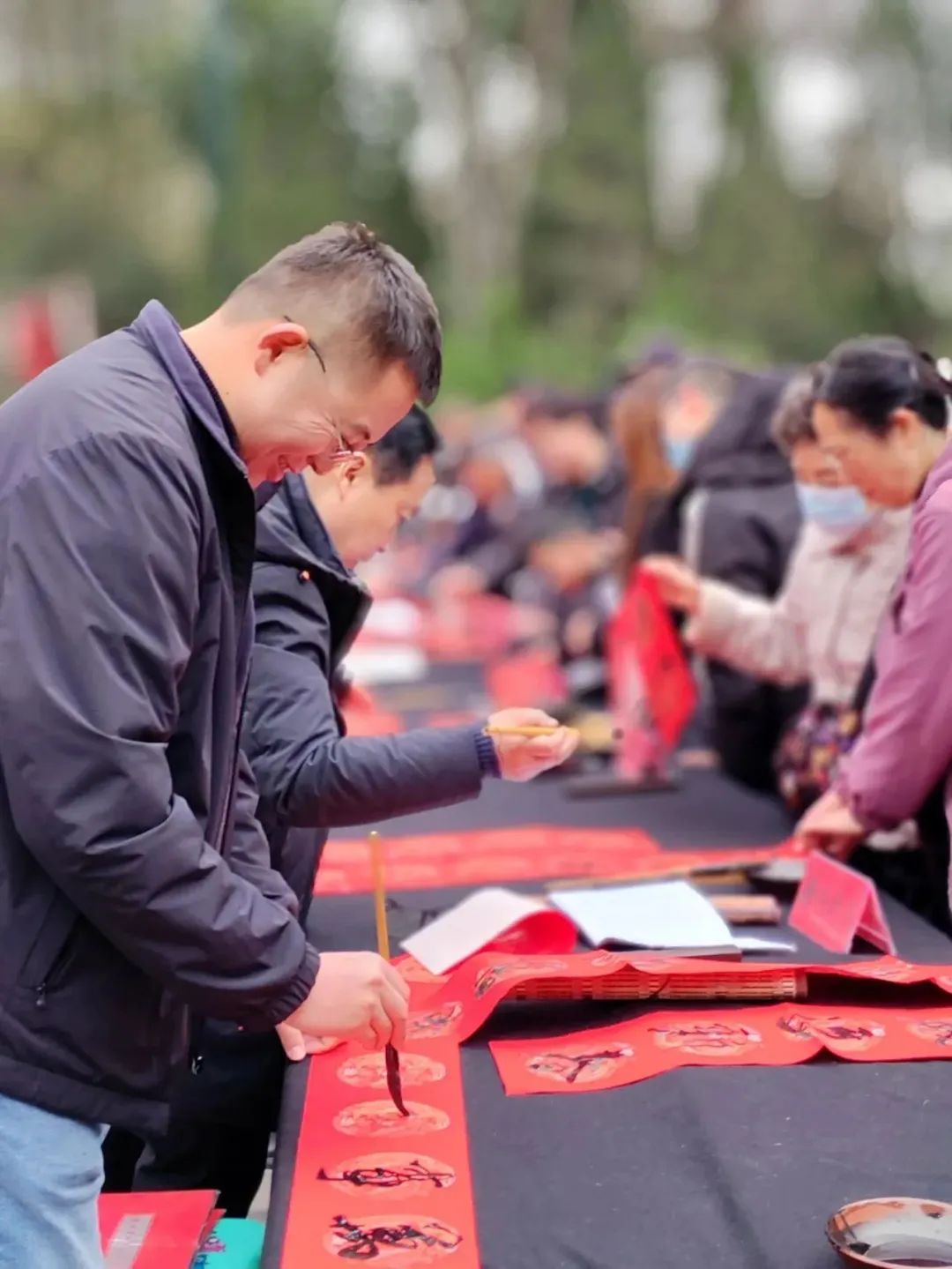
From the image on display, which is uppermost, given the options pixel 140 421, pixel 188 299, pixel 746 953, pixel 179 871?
pixel 140 421

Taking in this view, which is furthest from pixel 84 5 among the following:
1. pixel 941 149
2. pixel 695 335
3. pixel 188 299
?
pixel 695 335

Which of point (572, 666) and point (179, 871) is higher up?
point (179, 871)

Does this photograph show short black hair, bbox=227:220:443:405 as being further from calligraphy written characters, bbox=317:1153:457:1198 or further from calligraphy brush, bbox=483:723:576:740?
calligraphy written characters, bbox=317:1153:457:1198

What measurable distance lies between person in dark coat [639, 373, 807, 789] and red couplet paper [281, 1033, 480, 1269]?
77.9 inches

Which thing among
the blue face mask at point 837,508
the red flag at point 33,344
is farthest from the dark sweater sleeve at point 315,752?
the red flag at point 33,344

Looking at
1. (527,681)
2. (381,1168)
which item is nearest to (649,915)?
(381,1168)

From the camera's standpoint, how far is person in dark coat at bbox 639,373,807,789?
3.76m

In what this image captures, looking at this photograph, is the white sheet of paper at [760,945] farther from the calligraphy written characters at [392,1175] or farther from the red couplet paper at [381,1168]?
the calligraphy written characters at [392,1175]

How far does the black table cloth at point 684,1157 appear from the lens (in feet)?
4.72

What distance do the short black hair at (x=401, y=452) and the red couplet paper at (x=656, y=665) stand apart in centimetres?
122

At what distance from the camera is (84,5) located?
24.7 metres

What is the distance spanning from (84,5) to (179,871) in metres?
25.8

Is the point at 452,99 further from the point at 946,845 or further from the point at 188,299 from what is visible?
the point at 946,845

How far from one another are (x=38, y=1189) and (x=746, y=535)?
2.67 meters
